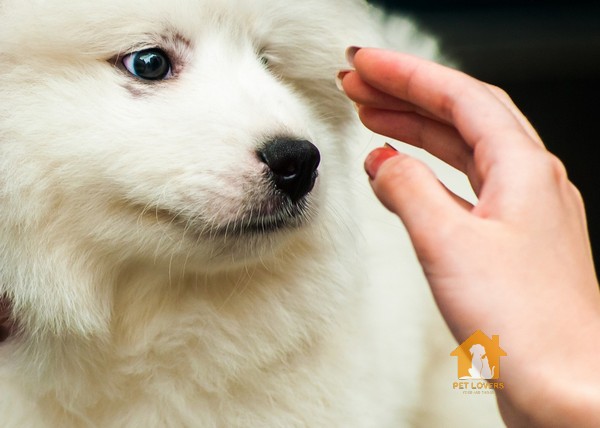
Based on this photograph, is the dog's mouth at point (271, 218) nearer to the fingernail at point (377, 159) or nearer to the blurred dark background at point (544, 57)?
the fingernail at point (377, 159)

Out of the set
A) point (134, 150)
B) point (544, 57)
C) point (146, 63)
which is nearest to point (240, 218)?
point (134, 150)

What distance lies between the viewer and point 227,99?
1.09m

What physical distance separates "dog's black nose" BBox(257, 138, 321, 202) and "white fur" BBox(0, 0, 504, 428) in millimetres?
21

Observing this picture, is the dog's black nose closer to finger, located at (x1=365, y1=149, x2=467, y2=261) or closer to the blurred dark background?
finger, located at (x1=365, y1=149, x2=467, y2=261)

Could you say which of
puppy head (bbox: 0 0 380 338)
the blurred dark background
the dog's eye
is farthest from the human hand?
the blurred dark background

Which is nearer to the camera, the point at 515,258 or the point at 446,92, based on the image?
the point at 515,258

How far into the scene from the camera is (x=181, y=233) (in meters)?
1.10

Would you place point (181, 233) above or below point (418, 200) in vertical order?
below

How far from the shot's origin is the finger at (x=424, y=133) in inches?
41.0

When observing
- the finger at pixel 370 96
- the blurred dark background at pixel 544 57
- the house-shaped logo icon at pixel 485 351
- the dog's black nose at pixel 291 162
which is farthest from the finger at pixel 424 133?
the blurred dark background at pixel 544 57

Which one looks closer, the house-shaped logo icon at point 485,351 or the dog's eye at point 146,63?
the house-shaped logo icon at point 485,351

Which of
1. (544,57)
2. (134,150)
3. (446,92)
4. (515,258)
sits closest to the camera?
(515,258)

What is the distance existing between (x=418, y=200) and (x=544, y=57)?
1806 millimetres

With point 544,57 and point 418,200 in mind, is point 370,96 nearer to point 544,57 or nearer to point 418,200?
point 418,200
